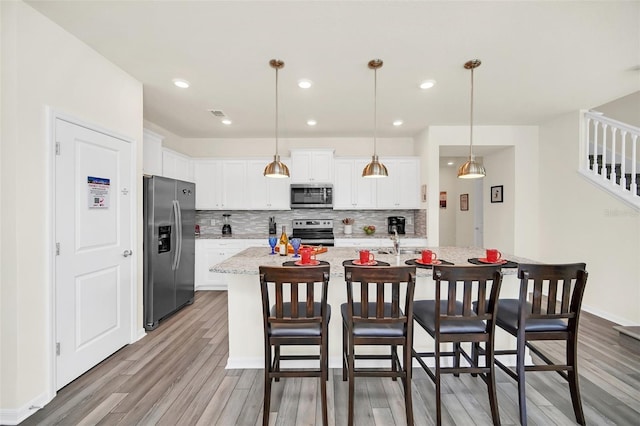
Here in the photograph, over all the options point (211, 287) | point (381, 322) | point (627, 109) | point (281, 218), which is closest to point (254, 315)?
point (381, 322)

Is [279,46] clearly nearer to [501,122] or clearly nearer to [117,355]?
[117,355]

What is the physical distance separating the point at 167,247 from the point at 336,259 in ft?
7.55

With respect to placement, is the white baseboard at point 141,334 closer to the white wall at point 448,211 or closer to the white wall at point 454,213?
the white wall at point 454,213

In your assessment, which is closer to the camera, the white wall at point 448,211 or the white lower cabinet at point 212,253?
the white lower cabinet at point 212,253

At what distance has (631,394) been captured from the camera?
2.13 metres

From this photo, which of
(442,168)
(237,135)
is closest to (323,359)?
(237,135)

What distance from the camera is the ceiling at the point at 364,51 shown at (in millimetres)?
2045

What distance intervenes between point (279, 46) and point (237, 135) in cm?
310

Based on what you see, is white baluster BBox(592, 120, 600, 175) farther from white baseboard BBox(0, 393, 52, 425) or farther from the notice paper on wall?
white baseboard BBox(0, 393, 52, 425)

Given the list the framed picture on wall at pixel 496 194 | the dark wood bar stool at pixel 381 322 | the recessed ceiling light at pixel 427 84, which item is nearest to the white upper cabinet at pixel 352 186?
the recessed ceiling light at pixel 427 84

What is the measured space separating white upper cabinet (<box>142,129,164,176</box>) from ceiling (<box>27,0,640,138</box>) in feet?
1.40

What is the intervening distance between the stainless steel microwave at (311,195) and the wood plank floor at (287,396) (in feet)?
9.56

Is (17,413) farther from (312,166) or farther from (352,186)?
(352,186)

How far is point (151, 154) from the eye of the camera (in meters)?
3.80
